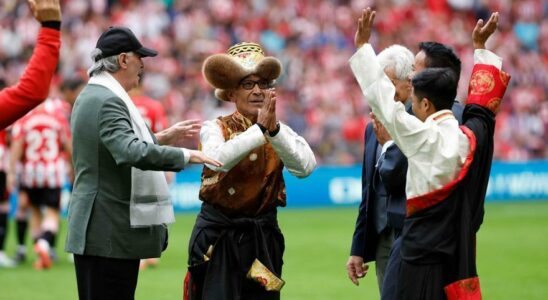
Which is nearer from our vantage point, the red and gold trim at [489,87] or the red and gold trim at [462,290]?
the red and gold trim at [462,290]

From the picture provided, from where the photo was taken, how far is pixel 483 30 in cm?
609

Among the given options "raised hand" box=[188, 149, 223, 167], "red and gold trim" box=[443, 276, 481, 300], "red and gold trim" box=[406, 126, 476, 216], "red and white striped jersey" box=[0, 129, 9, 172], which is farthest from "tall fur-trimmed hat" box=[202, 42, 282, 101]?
"red and white striped jersey" box=[0, 129, 9, 172]

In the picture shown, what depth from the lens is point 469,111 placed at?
6070 millimetres

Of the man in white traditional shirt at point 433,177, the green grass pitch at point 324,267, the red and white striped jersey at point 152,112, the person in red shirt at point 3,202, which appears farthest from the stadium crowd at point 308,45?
the man in white traditional shirt at point 433,177

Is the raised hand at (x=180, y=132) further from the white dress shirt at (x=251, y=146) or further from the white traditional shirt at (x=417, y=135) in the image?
the white traditional shirt at (x=417, y=135)

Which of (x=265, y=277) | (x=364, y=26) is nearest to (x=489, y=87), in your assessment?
(x=364, y=26)

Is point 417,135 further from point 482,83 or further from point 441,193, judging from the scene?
point 482,83

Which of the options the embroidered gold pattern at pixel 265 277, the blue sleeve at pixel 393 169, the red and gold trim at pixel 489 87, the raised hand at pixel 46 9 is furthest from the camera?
the embroidered gold pattern at pixel 265 277

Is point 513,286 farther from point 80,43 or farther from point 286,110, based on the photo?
point 80,43

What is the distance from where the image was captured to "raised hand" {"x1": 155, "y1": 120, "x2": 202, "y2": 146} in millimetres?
7008

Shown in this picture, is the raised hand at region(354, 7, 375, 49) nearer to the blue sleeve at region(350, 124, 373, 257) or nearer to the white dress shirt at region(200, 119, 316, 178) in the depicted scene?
the white dress shirt at region(200, 119, 316, 178)

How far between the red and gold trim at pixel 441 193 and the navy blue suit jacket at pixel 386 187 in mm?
526

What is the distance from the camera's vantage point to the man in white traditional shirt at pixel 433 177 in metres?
5.71

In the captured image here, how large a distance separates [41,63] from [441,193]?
225 centimetres
